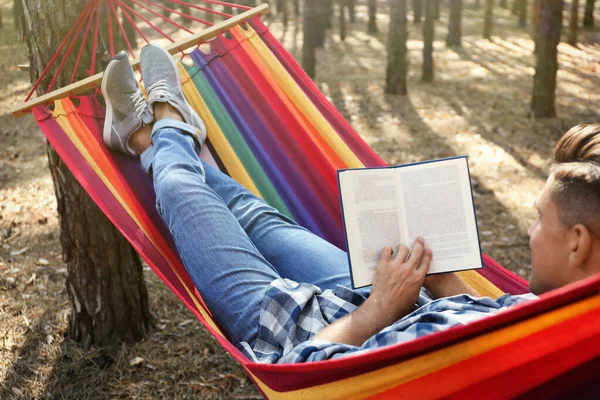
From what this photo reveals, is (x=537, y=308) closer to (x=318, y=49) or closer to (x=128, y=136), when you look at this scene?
(x=128, y=136)

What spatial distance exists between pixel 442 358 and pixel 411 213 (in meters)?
0.42

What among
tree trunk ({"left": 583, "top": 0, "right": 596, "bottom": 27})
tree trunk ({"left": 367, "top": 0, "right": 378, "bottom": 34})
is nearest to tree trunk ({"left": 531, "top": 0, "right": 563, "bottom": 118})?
tree trunk ({"left": 367, "top": 0, "right": 378, "bottom": 34})

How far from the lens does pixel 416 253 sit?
4.47 ft

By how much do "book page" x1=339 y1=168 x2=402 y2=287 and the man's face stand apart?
307mm

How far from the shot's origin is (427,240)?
1.39 metres

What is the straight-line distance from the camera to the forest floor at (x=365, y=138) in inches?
84.6

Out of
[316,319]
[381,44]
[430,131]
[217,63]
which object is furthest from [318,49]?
[316,319]

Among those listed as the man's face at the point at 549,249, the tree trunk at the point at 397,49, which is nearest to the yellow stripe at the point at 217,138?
the man's face at the point at 549,249

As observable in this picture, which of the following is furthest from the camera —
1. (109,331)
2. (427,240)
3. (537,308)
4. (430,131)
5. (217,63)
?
(430,131)

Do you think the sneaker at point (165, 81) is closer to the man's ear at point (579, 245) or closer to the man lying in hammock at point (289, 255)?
the man lying in hammock at point (289, 255)

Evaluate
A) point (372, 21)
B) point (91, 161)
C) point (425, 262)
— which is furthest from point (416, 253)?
point (372, 21)

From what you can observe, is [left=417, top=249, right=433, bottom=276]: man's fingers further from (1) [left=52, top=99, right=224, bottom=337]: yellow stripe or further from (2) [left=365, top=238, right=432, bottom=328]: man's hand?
(1) [left=52, top=99, right=224, bottom=337]: yellow stripe

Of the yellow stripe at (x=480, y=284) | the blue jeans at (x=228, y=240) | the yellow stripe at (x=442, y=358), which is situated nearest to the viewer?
the yellow stripe at (x=442, y=358)

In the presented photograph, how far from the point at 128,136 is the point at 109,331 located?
79 cm
